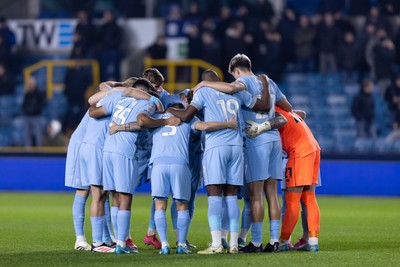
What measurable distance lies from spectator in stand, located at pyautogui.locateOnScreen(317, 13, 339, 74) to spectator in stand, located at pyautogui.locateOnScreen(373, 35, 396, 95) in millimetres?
1177

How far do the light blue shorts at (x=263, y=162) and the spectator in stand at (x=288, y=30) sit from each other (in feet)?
53.0

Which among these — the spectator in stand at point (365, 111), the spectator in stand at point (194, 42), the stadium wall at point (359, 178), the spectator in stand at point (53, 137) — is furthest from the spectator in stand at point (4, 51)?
the spectator in stand at point (365, 111)

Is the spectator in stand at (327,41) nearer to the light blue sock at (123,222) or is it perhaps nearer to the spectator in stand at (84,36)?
the spectator in stand at (84,36)

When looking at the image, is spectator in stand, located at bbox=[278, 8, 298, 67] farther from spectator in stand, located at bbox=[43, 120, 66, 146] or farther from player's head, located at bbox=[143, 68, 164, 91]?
player's head, located at bbox=[143, 68, 164, 91]

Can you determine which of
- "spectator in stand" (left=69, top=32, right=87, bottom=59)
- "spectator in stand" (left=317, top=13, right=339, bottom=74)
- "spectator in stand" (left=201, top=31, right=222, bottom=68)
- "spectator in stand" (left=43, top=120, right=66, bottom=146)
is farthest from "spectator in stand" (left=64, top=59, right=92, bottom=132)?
"spectator in stand" (left=317, top=13, right=339, bottom=74)

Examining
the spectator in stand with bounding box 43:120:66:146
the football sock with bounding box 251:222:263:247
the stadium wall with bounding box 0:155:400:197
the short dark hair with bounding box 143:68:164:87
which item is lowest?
the stadium wall with bounding box 0:155:400:197

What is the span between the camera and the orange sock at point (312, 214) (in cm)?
1272

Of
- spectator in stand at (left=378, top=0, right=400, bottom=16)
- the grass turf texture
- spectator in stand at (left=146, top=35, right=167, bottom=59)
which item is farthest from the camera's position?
spectator in stand at (left=146, top=35, right=167, bottom=59)

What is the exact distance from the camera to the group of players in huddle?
12195mm

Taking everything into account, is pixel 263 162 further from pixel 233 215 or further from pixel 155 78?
pixel 155 78

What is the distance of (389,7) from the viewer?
94.8 ft

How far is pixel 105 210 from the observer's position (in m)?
13.3

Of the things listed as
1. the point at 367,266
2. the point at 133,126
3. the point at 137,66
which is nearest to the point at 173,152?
the point at 133,126

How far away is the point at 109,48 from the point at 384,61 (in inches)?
300
